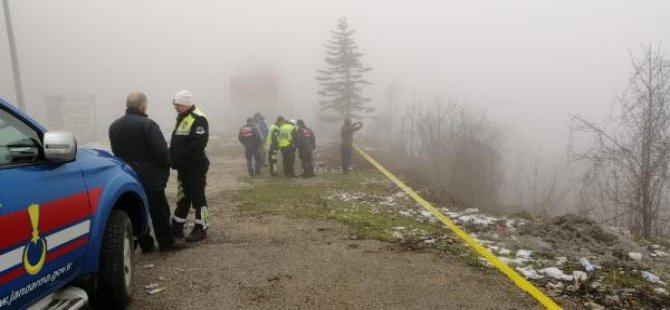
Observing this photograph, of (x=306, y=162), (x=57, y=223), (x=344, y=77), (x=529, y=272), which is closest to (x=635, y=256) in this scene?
(x=529, y=272)

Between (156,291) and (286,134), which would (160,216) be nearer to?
(156,291)

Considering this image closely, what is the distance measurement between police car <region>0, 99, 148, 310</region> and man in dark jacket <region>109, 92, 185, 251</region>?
131cm

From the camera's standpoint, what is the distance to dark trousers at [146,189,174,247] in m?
5.57

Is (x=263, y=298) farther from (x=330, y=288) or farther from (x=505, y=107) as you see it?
(x=505, y=107)

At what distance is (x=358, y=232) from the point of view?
678cm

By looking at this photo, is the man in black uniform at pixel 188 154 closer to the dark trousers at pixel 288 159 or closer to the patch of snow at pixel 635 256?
the patch of snow at pixel 635 256

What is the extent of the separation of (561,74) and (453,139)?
115 m

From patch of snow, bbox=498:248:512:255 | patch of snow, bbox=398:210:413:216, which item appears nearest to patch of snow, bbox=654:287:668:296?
patch of snow, bbox=498:248:512:255

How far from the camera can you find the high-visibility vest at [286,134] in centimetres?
1401

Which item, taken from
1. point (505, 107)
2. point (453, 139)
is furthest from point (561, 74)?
point (453, 139)

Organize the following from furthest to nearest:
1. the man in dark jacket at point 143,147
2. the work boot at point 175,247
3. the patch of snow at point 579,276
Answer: the work boot at point 175,247, the man in dark jacket at point 143,147, the patch of snow at point 579,276

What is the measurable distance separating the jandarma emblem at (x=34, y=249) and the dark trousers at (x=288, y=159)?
11356mm

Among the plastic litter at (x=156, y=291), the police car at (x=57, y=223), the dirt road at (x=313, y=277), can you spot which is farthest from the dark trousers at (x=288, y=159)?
the police car at (x=57, y=223)

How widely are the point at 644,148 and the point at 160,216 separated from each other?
10.7m
